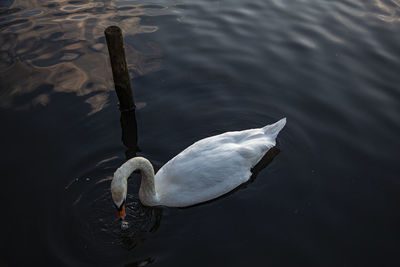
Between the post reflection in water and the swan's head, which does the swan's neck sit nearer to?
the swan's head

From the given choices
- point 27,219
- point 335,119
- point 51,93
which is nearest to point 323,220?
point 335,119

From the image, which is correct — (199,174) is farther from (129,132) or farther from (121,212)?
(129,132)

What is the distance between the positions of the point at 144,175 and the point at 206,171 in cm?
115

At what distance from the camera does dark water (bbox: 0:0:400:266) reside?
6.98 meters

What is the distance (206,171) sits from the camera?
295 inches

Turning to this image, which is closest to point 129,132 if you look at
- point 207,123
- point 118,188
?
point 207,123

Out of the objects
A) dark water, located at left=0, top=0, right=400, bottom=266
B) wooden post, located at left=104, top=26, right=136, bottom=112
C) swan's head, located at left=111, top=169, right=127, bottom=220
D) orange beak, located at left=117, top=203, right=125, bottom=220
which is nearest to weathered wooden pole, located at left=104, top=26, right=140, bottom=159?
wooden post, located at left=104, top=26, right=136, bottom=112

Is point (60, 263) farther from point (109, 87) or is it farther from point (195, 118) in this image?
point (109, 87)

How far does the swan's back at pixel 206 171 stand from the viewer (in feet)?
24.3

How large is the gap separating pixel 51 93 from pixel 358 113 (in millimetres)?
7567

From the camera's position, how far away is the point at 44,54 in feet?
37.8

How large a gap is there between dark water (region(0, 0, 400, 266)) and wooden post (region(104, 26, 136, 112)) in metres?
0.40

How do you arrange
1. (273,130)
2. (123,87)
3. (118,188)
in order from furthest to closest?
(123,87), (273,130), (118,188)

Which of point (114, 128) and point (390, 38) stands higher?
point (390, 38)
